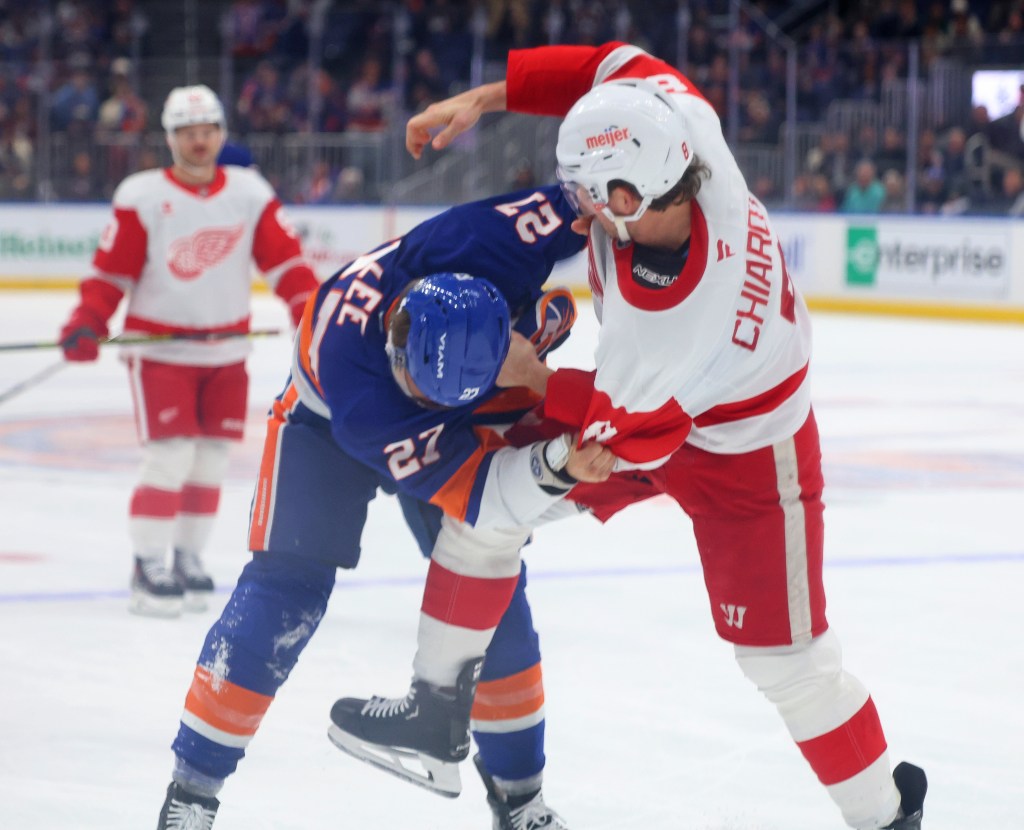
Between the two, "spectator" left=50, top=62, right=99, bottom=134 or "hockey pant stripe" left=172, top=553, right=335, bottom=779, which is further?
"spectator" left=50, top=62, right=99, bottom=134

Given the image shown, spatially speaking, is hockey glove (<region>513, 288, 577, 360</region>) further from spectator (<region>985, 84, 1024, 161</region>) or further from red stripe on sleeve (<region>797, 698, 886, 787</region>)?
spectator (<region>985, 84, 1024, 161</region>)

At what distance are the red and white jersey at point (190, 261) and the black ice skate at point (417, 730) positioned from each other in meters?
2.02

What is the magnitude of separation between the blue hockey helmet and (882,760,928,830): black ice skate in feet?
2.85

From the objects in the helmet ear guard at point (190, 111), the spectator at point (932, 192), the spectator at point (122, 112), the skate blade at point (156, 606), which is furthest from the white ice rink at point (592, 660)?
the spectator at point (122, 112)

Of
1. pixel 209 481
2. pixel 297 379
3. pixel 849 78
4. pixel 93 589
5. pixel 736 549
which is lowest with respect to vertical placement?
pixel 93 589

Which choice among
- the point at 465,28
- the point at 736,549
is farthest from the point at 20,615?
the point at 465,28

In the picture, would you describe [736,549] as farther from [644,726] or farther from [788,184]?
[788,184]

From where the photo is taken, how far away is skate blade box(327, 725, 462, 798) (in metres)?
2.26

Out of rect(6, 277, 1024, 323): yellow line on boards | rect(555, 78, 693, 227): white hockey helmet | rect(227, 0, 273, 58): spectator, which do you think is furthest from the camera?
rect(227, 0, 273, 58): spectator

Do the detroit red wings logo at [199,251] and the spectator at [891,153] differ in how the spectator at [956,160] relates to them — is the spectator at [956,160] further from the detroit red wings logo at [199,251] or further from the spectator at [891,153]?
the detroit red wings logo at [199,251]

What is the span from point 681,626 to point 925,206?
8.19 metres

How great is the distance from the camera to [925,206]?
11242 mm

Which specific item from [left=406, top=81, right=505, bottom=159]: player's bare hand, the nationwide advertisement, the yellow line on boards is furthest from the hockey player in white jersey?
the nationwide advertisement

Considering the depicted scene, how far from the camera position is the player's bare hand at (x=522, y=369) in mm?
2264
